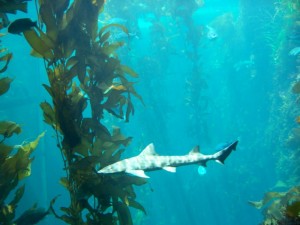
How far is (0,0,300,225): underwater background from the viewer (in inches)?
712

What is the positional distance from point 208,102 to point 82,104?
2130 cm

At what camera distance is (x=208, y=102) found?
24.3 metres

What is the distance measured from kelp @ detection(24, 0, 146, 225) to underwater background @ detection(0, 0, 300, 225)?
22.9 ft

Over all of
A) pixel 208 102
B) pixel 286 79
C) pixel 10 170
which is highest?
pixel 208 102

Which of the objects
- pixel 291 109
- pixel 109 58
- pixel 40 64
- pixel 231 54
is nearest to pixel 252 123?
pixel 231 54

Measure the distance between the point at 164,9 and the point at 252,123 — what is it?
1506 cm

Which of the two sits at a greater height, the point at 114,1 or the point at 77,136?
the point at 114,1

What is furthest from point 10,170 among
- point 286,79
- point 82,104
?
point 286,79

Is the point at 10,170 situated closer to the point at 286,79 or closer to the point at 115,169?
the point at 115,169

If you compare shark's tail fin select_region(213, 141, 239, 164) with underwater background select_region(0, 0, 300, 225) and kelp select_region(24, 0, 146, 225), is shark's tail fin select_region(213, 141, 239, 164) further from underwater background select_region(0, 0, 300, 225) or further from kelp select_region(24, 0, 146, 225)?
underwater background select_region(0, 0, 300, 225)

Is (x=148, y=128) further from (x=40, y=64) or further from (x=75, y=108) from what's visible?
(x=40, y=64)

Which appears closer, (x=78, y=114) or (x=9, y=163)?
(x=78, y=114)

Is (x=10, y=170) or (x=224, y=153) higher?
(x=10, y=170)

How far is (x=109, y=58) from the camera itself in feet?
15.0
